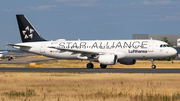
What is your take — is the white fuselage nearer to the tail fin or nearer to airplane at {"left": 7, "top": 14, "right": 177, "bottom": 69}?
airplane at {"left": 7, "top": 14, "right": 177, "bottom": 69}

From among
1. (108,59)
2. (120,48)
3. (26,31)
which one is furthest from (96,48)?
(26,31)

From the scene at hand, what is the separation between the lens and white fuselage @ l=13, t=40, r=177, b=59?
4016 centimetres

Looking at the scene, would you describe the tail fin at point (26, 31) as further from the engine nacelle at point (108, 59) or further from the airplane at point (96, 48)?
the engine nacelle at point (108, 59)

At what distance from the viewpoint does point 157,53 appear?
132ft

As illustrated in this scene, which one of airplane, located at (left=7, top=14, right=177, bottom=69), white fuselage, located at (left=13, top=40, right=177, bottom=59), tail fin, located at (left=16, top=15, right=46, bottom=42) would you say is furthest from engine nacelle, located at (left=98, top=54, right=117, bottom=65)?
tail fin, located at (left=16, top=15, right=46, bottom=42)

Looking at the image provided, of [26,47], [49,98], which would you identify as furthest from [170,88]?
[26,47]

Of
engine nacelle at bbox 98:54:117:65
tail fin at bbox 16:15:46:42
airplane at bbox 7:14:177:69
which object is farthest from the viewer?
tail fin at bbox 16:15:46:42

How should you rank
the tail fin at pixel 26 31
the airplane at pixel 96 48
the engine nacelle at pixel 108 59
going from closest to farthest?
1. the engine nacelle at pixel 108 59
2. the airplane at pixel 96 48
3. the tail fin at pixel 26 31

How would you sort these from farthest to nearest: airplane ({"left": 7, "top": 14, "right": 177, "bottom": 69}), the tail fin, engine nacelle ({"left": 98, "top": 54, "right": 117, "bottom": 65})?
the tail fin < airplane ({"left": 7, "top": 14, "right": 177, "bottom": 69}) < engine nacelle ({"left": 98, "top": 54, "right": 117, "bottom": 65})

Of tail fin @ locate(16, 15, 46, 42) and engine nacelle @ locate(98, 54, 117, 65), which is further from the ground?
tail fin @ locate(16, 15, 46, 42)

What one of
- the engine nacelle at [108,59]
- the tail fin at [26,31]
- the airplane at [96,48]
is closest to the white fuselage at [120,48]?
the airplane at [96,48]

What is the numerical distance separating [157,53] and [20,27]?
23251mm

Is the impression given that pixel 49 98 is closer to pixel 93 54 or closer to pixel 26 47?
pixel 93 54

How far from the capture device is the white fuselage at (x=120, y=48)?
40156mm
